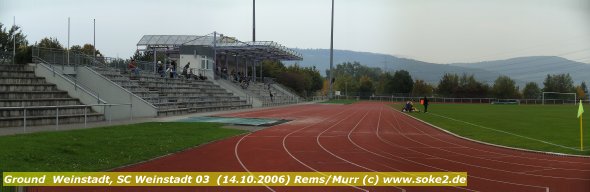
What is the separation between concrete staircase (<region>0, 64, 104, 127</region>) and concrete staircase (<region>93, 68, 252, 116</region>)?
4.28 metres

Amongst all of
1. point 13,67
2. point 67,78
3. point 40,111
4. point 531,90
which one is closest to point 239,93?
point 67,78

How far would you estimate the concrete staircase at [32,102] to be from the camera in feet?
47.5

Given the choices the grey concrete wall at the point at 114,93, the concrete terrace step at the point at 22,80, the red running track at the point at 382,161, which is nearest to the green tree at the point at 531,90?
the red running track at the point at 382,161

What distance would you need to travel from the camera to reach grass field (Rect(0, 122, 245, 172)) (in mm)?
8125

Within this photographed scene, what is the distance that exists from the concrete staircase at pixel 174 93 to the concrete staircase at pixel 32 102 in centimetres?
428

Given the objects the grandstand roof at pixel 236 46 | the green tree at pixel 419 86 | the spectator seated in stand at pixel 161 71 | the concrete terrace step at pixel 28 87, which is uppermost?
the grandstand roof at pixel 236 46

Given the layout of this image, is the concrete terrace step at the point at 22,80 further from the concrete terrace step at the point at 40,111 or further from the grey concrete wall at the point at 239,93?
the grey concrete wall at the point at 239,93

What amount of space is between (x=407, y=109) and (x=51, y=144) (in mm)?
27071

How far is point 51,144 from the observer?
9.88 metres

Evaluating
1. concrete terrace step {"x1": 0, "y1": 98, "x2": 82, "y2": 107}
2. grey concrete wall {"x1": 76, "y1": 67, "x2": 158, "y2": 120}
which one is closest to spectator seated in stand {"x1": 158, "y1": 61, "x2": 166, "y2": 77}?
grey concrete wall {"x1": 76, "y1": 67, "x2": 158, "y2": 120}

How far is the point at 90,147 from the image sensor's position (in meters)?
10.2

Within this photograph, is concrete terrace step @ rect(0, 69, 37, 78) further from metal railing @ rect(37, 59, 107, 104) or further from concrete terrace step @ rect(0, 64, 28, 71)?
metal railing @ rect(37, 59, 107, 104)

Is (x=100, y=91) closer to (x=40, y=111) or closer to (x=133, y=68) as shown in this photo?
(x=40, y=111)

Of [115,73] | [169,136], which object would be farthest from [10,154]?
[115,73]
